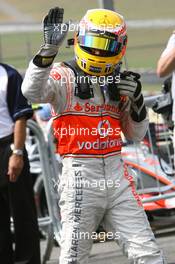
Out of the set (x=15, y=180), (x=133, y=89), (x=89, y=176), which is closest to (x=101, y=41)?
(x=133, y=89)

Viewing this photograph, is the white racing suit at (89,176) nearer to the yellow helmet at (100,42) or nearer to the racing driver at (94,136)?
the racing driver at (94,136)

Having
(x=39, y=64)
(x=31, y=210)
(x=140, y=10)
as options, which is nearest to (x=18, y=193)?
(x=31, y=210)

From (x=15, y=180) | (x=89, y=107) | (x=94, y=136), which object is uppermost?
(x=89, y=107)

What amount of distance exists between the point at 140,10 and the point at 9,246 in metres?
2.80

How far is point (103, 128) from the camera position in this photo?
13.9ft

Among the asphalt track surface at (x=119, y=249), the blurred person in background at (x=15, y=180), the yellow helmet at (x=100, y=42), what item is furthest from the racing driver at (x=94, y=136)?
the asphalt track surface at (x=119, y=249)

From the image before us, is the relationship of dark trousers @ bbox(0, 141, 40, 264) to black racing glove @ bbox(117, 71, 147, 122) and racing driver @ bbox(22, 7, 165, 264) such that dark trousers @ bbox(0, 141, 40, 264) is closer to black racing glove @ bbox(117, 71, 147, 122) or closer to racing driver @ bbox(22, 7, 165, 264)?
racing driver @ bbox(22, 7, 165, 264)

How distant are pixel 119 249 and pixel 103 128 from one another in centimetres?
240

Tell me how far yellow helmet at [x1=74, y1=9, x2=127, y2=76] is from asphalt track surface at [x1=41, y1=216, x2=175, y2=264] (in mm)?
2097

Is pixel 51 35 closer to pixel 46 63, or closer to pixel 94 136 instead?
pixel 46 63

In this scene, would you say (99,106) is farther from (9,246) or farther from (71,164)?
(9,246)

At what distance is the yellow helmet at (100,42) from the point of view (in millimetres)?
4105

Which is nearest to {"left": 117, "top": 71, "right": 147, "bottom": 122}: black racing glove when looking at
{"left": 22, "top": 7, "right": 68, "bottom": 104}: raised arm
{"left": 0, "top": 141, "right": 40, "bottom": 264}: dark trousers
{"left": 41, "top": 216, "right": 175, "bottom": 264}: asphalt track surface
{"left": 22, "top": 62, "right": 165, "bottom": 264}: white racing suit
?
{"left": 22, "top": 62, "right": 165, "bottom": 264}: white racing suit

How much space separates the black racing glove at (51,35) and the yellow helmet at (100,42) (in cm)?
23
